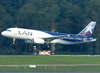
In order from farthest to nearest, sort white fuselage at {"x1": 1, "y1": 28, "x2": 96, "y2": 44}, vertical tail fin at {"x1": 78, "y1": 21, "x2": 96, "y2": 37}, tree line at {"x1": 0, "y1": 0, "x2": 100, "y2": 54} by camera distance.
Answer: tree line at {"x1": 0, "y1": 0, "x2": 100, "y2": 54} < vertical tail fin at {"x1": 78, "y1": 21, "x2": 96, "y2": 37} < white fuselage at {"x1": 1, "y1": 28, "x2": 96, "y2": 44}

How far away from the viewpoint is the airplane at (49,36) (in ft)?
198

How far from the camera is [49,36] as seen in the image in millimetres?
61688

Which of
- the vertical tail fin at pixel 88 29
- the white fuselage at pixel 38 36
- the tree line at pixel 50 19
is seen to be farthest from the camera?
the tree line at pixel 50 19

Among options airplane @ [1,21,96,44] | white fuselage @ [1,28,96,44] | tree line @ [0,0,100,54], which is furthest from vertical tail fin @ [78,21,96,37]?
tree line @ [0,0,100,54]

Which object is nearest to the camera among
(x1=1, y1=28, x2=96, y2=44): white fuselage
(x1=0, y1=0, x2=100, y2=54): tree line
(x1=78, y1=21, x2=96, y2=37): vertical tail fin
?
(x1=1, y1=28, x2=96, y2=44): white fuselage

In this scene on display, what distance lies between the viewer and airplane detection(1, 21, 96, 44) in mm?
60469

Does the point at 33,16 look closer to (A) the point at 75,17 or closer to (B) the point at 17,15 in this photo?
(B) the point at 17,15

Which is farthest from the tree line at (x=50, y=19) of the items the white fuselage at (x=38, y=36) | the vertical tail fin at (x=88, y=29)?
the white fuselage at (x=38, y=36)

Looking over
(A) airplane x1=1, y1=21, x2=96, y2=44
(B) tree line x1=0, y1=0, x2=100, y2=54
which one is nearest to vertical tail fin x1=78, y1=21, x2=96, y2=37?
(A) airplane x1=1, y1=21, x2=96, y2=44

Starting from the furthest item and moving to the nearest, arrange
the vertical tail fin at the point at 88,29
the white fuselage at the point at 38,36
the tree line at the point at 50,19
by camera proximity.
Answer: the tree line at the point at 50,19 → the vertical tail fin at the point at 88,29 → the white fuselage at the point at 38,36

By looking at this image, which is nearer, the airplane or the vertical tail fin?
the airplane

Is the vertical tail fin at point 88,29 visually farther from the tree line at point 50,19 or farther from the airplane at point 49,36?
the tree line at point 50,19

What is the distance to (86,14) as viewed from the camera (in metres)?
70.8

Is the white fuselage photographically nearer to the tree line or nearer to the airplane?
the airplane
